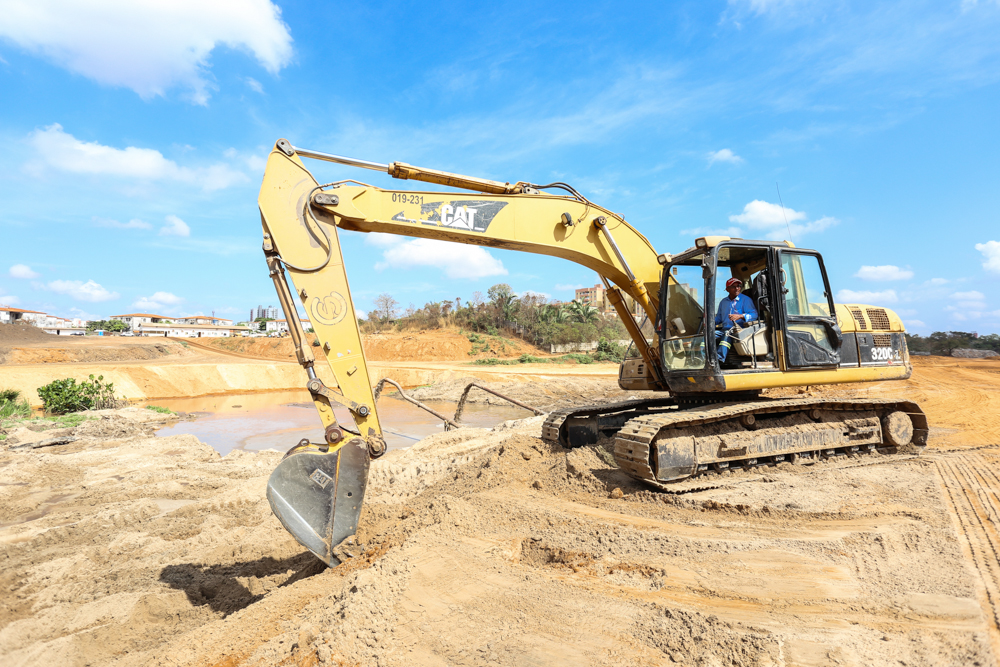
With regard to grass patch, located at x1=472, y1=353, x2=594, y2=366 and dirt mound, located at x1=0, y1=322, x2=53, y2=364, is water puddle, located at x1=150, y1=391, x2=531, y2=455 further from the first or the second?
dirt mound, located at x1=0, y1=322, x2=53, y2=364

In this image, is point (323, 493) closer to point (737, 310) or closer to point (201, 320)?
point (737, 310)

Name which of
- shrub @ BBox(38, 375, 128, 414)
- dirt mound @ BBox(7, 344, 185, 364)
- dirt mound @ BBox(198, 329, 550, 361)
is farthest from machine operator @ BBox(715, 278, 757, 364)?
dirt mound @ BBox(7, 344, 185, 364)

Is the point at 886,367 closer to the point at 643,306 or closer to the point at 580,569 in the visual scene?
the point at 643,306

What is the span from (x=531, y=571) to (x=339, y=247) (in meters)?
3.21

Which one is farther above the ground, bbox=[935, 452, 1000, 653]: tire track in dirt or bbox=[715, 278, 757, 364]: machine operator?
bbox=[715, 278, 757, 364]: machine operator

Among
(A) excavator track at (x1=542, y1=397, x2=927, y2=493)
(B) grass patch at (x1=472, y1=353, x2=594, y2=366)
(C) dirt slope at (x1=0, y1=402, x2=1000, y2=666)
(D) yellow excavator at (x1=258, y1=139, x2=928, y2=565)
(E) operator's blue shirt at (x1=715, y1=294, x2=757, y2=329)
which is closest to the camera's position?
(C) dirt slope at (x1=0, y1=402, x2=1000, y2=666)

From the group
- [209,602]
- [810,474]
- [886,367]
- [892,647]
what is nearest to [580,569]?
[892,647]

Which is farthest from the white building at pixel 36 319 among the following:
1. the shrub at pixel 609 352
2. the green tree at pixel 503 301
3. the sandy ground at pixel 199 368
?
the shrub at pixel 609 352

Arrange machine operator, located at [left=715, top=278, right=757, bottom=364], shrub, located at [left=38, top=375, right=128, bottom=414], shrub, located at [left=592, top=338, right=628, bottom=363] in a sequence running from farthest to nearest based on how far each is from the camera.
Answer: shrub, located at [left=592, top=338, right=628, bottom=363] → shrub, located at [left=38, top=375, right=128, bottom=414] → machine operator, located at [left=715, top=278, right=757, bottom=364]

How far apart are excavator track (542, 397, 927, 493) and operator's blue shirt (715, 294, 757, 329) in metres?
1.03

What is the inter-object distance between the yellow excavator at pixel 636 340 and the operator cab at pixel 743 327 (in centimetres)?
2

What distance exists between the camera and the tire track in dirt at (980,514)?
11.4ft

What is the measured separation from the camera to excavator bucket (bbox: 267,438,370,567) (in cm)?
404

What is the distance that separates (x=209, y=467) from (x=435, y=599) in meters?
6.61
